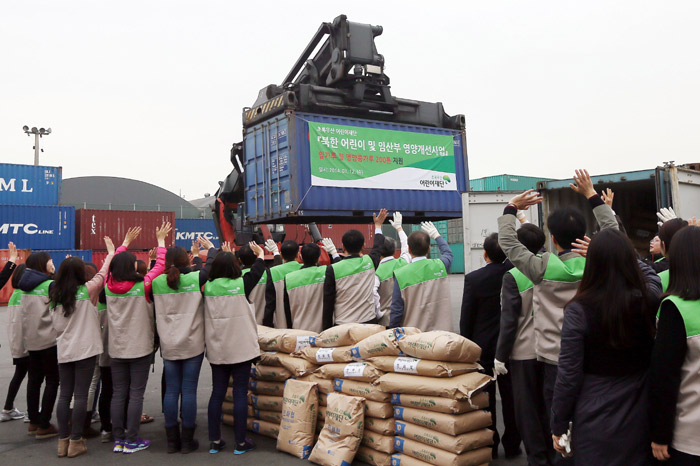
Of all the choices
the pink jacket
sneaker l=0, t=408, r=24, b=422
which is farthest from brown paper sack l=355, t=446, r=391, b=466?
sneaker l=0, t=408, r=24, b=422

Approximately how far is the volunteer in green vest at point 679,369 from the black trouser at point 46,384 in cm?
512

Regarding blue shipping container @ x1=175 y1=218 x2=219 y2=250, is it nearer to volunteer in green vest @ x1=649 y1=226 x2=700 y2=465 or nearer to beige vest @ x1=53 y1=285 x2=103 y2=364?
beige vest @ x1=53 y1=285 x2=103 y2=364

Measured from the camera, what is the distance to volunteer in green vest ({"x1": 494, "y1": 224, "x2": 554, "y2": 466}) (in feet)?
12.7

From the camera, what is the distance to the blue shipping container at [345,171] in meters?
11.0

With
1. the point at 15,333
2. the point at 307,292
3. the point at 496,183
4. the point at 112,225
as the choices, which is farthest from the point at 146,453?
the point at 496,183

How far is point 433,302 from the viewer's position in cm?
526

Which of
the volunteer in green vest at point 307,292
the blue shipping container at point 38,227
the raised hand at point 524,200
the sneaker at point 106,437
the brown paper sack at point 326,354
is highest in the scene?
the blue shipping container at point 38,227

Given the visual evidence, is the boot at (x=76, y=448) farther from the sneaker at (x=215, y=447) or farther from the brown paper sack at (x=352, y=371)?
the brown paper sack at (x=352, y=371)

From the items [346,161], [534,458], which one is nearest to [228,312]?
[534,458]

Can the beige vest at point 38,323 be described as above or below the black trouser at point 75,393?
above

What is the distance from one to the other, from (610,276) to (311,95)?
9507mm

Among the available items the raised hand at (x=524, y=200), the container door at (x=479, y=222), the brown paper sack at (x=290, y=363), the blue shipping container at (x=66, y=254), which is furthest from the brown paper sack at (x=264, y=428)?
the blue shipping container at (x=66, y=254)

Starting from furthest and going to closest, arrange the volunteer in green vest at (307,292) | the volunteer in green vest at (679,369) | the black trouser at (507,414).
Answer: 1. the volunteer in green vest at (307,292)
2. the black trouser at (507,414)
3. the volunteer in green vest at (679,369)

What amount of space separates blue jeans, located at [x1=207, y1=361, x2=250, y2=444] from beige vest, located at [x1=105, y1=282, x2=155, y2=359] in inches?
26.5
